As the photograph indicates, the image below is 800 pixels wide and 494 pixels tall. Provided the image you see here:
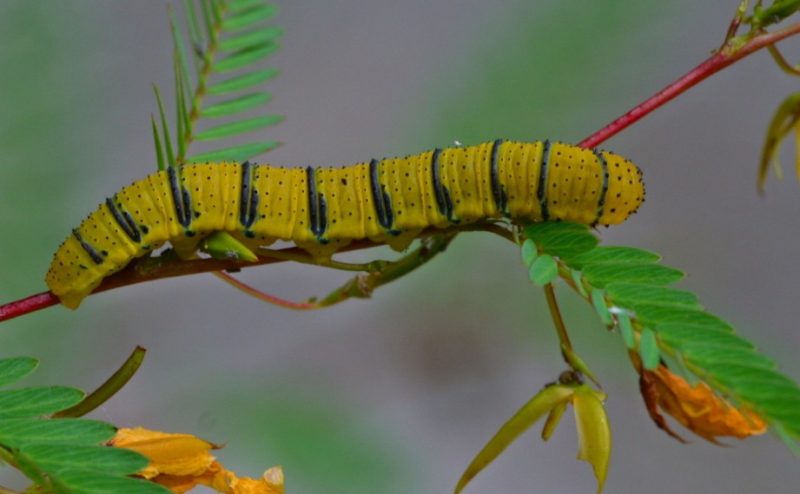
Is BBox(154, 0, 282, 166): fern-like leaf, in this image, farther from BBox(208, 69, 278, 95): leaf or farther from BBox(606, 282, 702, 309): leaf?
BBox(606, 282, 702, 309): leaf

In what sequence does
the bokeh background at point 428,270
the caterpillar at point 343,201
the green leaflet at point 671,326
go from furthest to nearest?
the bokeh background at point 428,270
the caterpillar at point 343,201
the green leaflet at point 671,326

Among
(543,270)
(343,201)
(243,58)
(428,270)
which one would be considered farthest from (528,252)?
(428,270)

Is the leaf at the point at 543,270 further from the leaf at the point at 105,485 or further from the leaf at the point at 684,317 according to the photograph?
the leaf at the point at 105,485

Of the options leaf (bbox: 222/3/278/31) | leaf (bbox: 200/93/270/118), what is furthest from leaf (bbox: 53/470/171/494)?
leaf (bbox: 222/3/278/31)

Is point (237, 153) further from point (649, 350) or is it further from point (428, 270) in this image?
point (428, 270)

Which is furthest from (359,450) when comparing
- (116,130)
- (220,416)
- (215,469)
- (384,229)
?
(116,130)

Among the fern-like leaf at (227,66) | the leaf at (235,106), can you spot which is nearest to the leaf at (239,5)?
the fern-like leaf at (227,66)
